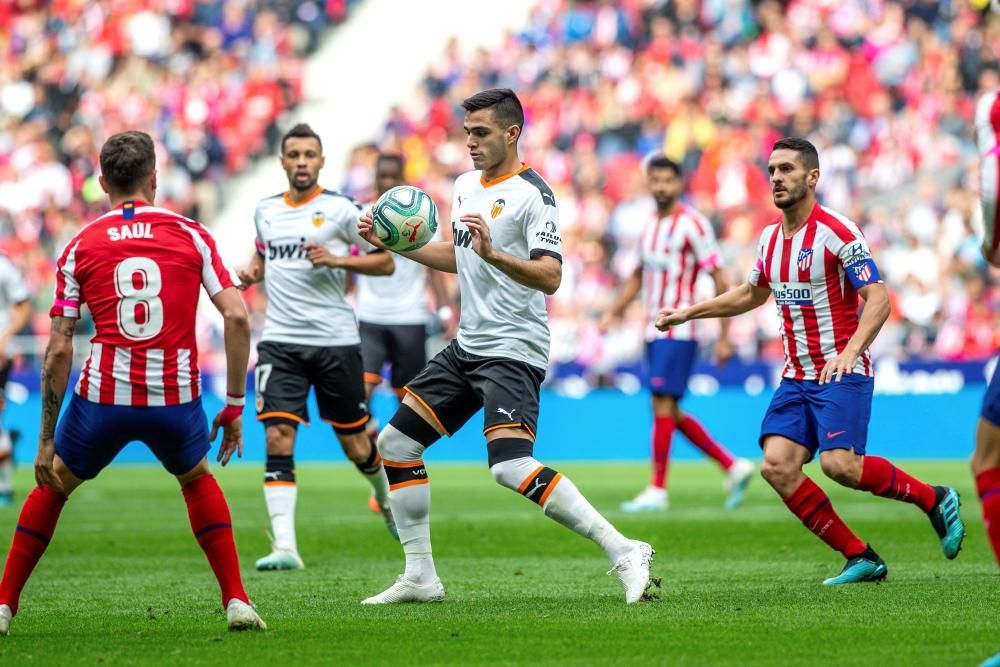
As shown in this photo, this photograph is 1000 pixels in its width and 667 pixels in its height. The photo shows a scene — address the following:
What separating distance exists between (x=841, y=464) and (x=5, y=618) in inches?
164

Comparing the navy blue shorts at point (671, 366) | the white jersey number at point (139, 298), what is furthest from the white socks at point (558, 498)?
the navy blue shorts at point (671, 366)

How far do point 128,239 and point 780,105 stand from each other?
19.5 metres

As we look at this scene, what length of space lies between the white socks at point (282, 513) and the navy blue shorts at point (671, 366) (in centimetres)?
439

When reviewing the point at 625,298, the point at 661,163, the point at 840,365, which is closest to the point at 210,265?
the point at 840,365

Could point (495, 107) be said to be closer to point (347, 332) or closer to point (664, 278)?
point (347, 332)

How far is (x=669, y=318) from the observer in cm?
844

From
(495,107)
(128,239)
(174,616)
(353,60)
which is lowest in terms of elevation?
(174,616)

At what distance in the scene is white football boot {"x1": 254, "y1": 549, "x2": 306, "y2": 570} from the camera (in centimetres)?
974

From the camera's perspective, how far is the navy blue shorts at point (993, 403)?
5.72 metres

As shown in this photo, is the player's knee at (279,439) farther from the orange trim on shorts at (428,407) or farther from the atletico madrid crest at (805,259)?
the atletico madrid crest at (805,259)

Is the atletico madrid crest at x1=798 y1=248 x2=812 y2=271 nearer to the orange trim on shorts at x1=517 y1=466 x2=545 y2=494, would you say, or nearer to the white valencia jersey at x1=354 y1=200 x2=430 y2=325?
the orange trim on shorts at x1=517 y1=466 x2=545 y2=494

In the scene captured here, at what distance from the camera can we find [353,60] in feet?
105

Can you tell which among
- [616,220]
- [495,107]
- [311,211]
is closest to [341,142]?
[616,220]

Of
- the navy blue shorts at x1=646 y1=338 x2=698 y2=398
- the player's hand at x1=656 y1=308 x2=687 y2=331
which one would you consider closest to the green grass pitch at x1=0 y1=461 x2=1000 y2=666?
the navy blue shorts at x1=646 y1=338 x2=698 y2=398
